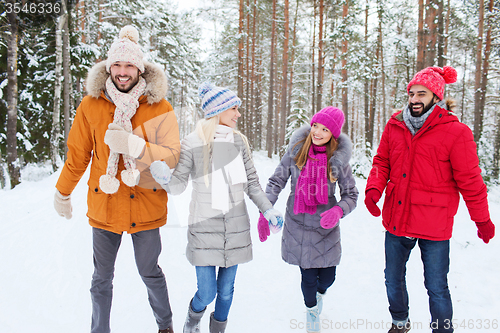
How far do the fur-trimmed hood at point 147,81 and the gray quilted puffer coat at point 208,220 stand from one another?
486 millimetres

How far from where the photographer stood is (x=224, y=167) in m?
2.61

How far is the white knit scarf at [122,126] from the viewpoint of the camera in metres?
2.27

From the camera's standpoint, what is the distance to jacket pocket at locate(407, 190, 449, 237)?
2.49m

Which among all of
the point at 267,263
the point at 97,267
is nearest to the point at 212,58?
the point at 267,263

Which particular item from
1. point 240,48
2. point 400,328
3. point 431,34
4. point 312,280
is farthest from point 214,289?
point 240,48

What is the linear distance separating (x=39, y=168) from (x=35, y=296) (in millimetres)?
12848

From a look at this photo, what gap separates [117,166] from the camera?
235cm

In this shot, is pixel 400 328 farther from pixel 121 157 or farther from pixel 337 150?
pixel 121 157

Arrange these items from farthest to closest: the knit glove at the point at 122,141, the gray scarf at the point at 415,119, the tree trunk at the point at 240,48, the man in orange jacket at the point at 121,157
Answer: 1. the tree trunk at the point at 240,48
2. the gray scarf at the point at 415,119
3. the man in orange jacket at the point at 121,157
4. the knit glove at the point at 122,141

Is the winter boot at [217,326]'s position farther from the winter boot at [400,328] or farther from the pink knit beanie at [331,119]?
the pink knit beanie at [331,119]

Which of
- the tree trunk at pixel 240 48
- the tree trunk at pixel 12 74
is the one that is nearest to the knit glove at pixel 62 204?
the tree trunk at pixel 12 74

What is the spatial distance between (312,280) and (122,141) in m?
2.34

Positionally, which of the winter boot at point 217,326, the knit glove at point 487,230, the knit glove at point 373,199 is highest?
the knit glove at point 373,199

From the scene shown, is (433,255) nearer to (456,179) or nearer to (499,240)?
(456,179)
